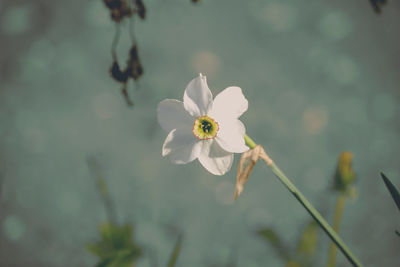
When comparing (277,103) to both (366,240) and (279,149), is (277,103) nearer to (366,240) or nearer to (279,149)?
(279,149)

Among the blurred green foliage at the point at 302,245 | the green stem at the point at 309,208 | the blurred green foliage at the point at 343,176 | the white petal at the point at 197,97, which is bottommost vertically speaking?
the blurred green foliage at the point at 302,245

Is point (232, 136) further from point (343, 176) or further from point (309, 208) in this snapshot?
point (343, 176)

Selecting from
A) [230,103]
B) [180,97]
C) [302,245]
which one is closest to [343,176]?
[302,245]

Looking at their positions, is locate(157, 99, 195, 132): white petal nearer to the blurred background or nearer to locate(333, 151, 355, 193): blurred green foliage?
locate(333, 151, 355, 193): blurred green foliage

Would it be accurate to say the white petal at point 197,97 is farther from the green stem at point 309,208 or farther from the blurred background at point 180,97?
the blurred background at point 180,97

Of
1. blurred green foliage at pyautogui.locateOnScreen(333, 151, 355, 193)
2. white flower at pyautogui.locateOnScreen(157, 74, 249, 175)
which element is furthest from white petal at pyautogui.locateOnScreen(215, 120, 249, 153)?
blurred green foliage at pyautogui.locateOnScreen(333, 151, 355, 193)

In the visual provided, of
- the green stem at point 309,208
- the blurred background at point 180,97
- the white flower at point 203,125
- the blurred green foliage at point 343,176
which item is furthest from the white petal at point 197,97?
the blurred background at point 180,97
